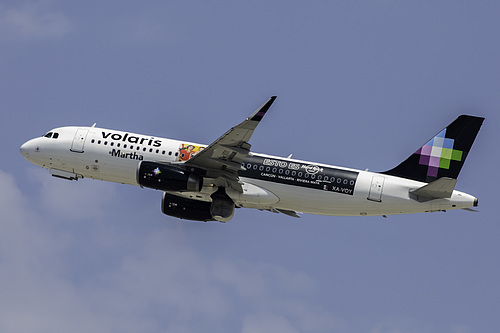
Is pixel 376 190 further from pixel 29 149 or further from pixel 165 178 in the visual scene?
pixel 29 149

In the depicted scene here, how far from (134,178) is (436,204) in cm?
2000

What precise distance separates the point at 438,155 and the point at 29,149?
94.1 feet

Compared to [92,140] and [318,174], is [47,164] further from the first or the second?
[318,174]

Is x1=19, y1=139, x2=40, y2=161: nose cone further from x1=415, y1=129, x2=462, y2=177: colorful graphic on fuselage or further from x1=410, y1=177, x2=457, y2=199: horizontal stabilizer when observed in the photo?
x1=415, y1=129, x2=462, y2=177: colorful graphic on fuselage

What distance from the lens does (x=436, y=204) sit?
55531mm

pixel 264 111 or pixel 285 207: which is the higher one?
pixel 264 111

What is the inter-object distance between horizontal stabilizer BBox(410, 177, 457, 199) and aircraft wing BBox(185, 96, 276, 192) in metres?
11.5

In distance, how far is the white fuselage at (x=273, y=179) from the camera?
185ft

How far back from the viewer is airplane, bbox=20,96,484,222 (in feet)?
183

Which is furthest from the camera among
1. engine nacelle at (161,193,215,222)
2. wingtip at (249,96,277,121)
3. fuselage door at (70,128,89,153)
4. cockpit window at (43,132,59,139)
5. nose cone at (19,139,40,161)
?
nose cone at (19,139,40,161)

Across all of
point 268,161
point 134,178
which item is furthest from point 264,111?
point 134,178

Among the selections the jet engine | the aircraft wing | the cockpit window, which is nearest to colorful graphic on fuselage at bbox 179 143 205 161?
the aircraft wing

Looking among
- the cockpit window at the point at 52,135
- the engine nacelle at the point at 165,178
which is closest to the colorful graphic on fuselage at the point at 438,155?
the engine nacelle at the point at 165,178

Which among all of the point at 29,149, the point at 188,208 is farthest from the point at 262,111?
the point at 29,149
